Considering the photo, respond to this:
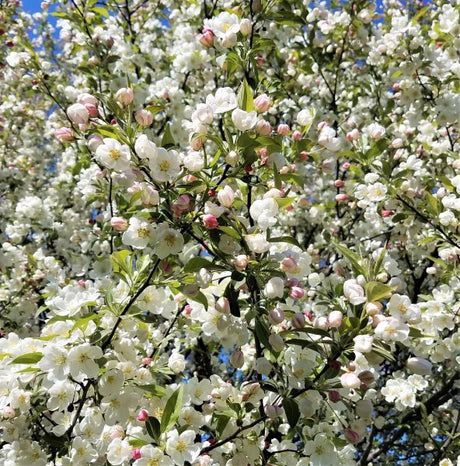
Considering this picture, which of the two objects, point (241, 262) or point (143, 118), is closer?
point (241, 262)

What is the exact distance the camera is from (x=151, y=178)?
1.64 m

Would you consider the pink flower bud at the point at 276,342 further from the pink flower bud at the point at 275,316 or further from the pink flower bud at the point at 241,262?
the pink flower bud at the point at 241,262

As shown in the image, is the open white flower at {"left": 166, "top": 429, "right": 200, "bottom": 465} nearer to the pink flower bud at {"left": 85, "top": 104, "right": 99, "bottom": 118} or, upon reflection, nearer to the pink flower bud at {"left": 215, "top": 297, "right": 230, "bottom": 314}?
the pink flower bud at {"left": 215, "top": 297, "right": 230, "bottom": 314}

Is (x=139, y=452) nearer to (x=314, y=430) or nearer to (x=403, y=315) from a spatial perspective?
(x=314, y=430)

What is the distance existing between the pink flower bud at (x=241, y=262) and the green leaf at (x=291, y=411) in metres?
0.52

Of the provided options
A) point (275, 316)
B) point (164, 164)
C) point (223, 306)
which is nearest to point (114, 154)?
point (164, 164)

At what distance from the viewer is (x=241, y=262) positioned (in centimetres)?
156

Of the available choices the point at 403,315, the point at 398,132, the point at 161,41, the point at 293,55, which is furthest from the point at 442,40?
the point at 161,41

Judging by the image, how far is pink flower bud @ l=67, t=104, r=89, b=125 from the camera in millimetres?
1690

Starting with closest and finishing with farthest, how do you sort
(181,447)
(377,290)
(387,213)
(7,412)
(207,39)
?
1. (377,290)
2. (181,447)
3. (7,412)
4. (207,39)
5. (387,213)

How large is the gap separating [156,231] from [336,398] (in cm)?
88

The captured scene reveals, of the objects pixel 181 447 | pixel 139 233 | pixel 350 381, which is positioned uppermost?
pixel 139 233

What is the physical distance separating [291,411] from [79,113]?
129cm

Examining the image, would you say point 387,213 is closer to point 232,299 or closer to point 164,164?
point 232,299
